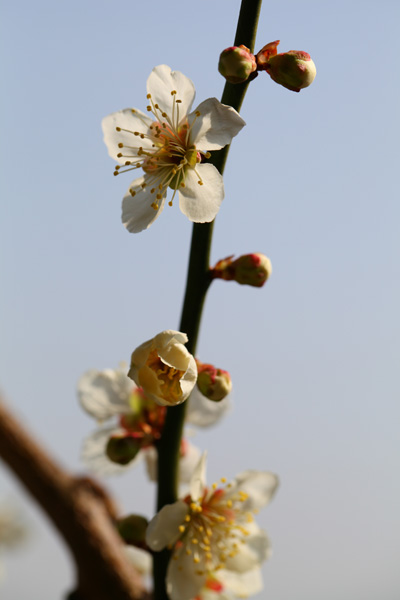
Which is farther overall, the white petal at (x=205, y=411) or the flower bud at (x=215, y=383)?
the white petal at (x=205, y=411)

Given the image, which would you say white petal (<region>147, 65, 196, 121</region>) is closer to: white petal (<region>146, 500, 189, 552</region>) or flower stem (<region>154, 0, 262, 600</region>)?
flower stem (<region>154, 0, 262, 600</region>)

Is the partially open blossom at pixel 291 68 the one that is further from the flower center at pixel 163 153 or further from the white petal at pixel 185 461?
the white petal at pixel 185 461

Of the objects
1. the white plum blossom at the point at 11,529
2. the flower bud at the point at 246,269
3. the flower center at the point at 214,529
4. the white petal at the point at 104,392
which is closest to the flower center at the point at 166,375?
the flower bud at the point at 246,269

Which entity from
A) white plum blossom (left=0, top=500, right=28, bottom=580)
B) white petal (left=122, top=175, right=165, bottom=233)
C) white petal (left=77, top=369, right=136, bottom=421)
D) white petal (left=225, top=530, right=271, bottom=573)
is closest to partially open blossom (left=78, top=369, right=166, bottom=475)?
white petal (left=77, top=369, right=136, bottom=421)

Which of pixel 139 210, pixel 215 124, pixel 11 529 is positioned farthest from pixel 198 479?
pixel 11 529

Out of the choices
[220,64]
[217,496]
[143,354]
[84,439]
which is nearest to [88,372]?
[84,439]
